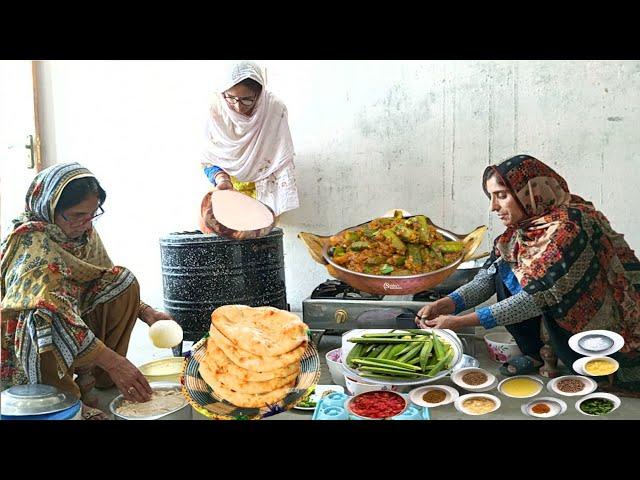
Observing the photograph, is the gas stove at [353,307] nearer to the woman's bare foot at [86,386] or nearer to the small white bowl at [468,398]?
the small white bowl at [468,398]

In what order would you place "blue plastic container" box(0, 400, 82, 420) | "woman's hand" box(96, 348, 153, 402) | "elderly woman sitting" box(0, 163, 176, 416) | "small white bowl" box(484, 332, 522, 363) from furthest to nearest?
"small white bowl" box(484, 332, 522, 363) < "woman's hand" box(96, 348, 153, 402) < "elderly woman sitting" box(0, 163, 176, 416) < "blue plastic container" box(0, 400, 82, 420)

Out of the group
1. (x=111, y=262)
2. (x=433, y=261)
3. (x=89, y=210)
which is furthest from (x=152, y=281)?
(x=433, y=261)

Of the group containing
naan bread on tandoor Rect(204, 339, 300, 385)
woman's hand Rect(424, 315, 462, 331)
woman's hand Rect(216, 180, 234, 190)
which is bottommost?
naan bread on tandoor Rect(204, 339, 300, 385)

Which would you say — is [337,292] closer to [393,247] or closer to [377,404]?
[393,247]

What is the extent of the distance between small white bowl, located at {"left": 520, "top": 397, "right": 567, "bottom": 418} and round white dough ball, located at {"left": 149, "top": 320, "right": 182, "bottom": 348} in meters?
1.41

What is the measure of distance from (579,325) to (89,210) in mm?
2070

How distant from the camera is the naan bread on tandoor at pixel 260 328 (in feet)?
7.64

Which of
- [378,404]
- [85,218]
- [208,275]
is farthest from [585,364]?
[85,218]

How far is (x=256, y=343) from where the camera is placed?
7.61 feet

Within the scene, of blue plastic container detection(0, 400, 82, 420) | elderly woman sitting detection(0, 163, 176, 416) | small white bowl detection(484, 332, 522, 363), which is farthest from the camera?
small white bowl detection(484, 332, 522, 363)

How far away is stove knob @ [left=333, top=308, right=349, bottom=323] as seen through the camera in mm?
2588

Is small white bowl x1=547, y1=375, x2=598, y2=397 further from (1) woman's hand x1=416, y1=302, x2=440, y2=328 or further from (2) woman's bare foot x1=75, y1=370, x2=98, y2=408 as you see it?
(2) woman's bare foot x1=75, y1=370, x2=98, y2=408

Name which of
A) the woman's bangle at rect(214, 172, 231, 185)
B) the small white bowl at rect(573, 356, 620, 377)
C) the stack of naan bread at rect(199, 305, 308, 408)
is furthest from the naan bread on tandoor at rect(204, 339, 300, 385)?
the small white bowl at rect(573, 356, 620, 377)
